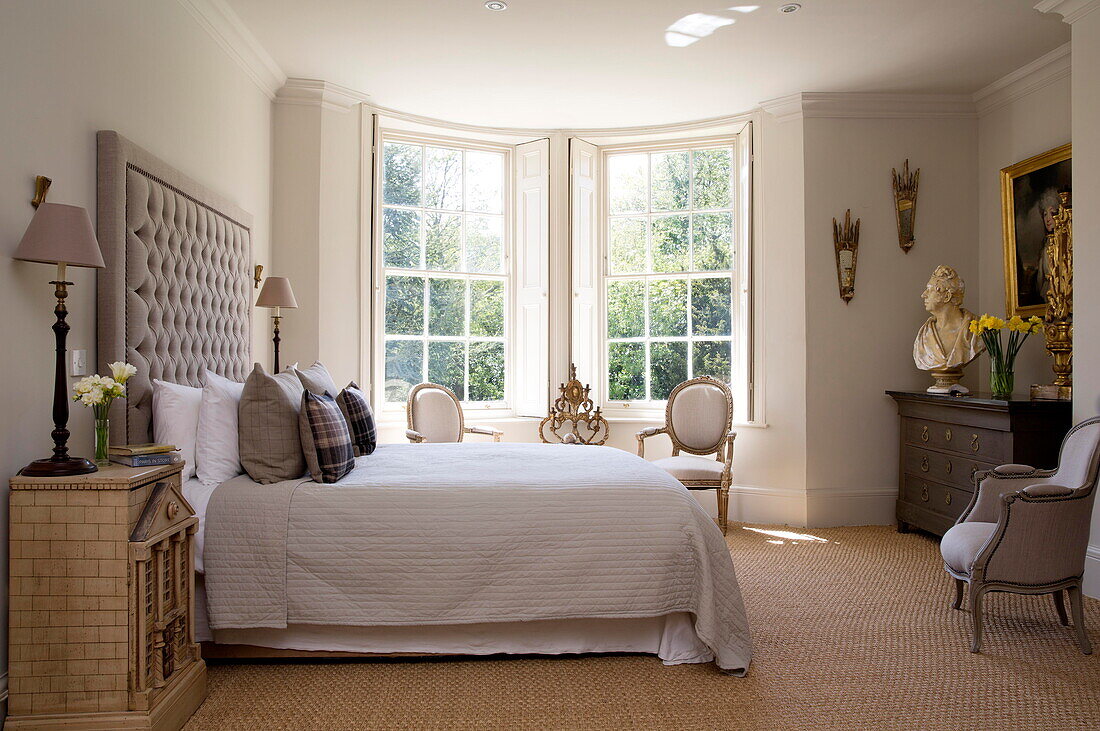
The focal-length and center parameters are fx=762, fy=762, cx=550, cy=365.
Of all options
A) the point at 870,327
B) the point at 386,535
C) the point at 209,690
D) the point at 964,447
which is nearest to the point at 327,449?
the point at 386,535

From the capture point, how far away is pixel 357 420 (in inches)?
146

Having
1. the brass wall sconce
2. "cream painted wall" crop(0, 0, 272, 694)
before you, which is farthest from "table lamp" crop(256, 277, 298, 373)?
the brass wall sconce

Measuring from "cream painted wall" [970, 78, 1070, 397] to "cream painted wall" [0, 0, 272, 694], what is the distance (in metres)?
4.88

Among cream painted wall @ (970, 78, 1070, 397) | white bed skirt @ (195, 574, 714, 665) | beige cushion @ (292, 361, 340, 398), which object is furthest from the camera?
cream painted wall @ (970, 78, 1070, 397)

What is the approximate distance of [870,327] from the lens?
17.6 feet

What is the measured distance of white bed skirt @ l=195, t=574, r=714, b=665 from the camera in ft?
9.48

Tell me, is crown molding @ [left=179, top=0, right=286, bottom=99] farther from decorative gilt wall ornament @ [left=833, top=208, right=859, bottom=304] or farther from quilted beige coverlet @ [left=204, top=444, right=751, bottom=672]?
decorative gilt wall ornament @ [left=833, top=208, right=859, bottom=304]

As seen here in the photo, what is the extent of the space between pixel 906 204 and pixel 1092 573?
2675mm

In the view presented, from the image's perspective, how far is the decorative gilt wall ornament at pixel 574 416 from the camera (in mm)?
5703

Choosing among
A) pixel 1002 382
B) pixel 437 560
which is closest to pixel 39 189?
pixel 437 560

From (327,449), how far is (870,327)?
13.0ft

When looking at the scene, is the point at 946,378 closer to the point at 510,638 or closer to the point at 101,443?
the point at 510,638

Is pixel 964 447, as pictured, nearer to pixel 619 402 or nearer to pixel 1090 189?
pixel 1090 189

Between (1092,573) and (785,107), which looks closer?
(1092,573)
